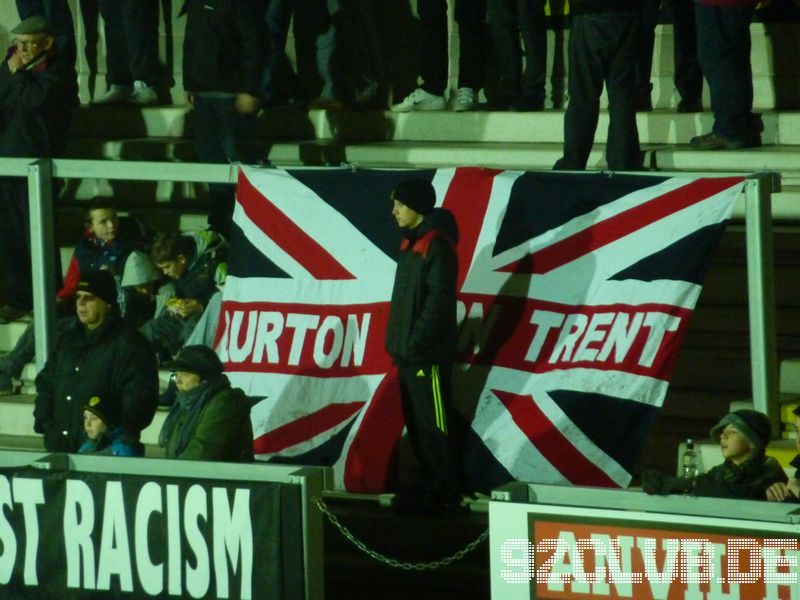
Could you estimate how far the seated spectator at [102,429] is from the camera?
25.9 feet

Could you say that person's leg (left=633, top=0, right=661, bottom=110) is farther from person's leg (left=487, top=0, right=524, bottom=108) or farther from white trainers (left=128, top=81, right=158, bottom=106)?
white trainers (left=128, top=81, right=158, bottom=106)

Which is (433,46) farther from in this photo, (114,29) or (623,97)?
(114,29)

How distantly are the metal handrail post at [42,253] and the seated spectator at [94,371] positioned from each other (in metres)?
0.75

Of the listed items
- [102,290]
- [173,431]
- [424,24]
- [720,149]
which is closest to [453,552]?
[173,431]

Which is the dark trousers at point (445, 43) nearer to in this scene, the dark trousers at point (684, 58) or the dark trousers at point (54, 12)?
the dark trousers at point (684, 58)

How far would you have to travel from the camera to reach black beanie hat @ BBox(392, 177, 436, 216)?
26.2 feet

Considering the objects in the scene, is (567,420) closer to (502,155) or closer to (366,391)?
(366,391)

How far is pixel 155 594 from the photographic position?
700cm

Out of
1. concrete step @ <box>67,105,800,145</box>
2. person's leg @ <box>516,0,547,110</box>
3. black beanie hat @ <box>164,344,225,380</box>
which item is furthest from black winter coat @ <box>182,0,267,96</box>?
black beanie hat @ <box>164,344,225,380</box>

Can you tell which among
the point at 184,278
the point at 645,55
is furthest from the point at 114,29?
the point at 645,55

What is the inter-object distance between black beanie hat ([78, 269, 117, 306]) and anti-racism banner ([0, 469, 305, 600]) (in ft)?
4.08

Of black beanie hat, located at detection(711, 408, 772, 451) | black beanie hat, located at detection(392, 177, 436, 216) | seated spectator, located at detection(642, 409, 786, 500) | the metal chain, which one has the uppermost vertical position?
black beanie hat, located at detection(392, 177, 436, 216)

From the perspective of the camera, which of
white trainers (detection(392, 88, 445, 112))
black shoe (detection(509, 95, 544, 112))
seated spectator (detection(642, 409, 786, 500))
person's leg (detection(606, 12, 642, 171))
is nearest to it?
seated spectator (detection(642, 409, 786, 500))

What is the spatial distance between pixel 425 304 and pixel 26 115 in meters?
3.57
